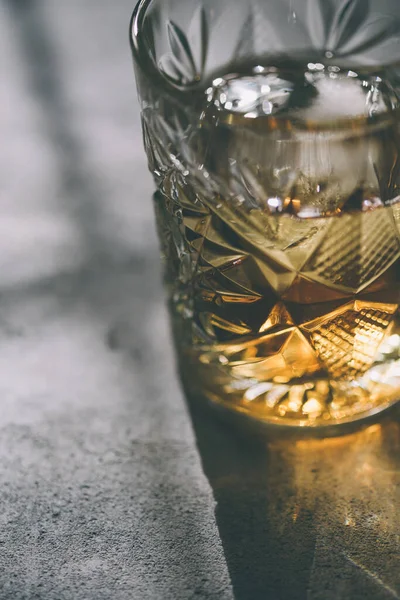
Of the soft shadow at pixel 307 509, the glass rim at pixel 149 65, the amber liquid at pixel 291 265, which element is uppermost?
the glass rim at pixel 149 65

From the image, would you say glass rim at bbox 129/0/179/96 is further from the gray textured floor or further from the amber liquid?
the gray textured floor

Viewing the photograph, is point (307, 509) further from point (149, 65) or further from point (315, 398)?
point (149, 65)

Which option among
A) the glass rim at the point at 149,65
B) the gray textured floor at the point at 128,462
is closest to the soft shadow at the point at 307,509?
the gray textured floor at the point at 128,462

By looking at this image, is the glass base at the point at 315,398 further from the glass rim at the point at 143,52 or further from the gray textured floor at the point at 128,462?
the glass rim at the point at 143,52

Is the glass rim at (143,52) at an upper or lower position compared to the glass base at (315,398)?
upper

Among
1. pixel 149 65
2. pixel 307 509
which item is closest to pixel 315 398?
pixel 307 509

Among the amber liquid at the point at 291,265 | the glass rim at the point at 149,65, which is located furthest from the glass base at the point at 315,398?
the glass rim at the point at 149,65

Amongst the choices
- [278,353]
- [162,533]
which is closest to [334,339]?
[278,353]
